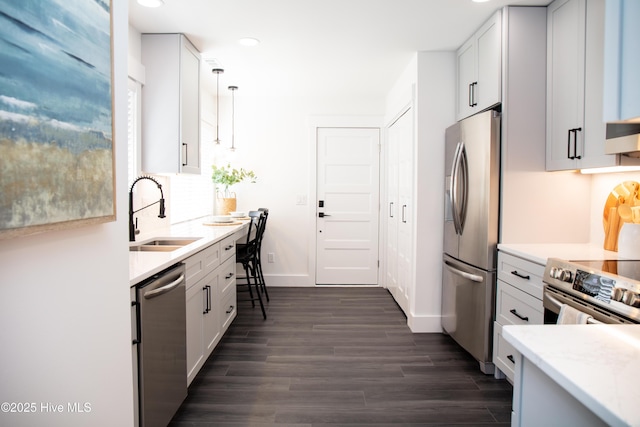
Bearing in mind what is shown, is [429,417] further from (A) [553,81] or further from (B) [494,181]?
(A) [553,81]

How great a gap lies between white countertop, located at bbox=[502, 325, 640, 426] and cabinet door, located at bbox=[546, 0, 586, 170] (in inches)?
62.4

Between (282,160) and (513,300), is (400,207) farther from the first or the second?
(513,300)

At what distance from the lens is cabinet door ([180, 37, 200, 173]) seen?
2978mm

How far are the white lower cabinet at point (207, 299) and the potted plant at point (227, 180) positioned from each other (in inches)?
51.5

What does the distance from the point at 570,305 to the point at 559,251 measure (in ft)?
2.02

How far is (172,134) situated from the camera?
2.93 meters

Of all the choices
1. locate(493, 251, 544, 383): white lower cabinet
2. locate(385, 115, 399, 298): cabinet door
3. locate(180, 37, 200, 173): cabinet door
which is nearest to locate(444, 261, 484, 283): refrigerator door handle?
locate(493, 251, 544, 383): white lower cabinet

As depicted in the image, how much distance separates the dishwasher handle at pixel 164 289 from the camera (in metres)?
1.62

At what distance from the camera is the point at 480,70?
112 inches

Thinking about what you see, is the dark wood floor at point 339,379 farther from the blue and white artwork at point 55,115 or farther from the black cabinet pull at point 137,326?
the blue and white artwork at point 55,115

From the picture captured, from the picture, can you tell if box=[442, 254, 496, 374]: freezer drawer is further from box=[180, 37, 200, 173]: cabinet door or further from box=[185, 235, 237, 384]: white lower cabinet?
box=[180, 37, 200, 173]: cabinet door

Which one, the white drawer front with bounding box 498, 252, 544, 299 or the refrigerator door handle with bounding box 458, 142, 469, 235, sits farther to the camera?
the refrigerator door handle with bounding box 458, 142, 469, 235

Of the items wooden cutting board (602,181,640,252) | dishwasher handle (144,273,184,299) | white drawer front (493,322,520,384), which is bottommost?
white drawer front (493,322,520,384)

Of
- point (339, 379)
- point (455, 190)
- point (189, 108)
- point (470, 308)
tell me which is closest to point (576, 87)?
point (455, 190)
